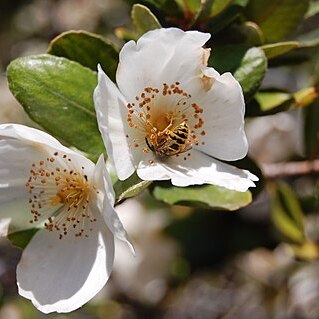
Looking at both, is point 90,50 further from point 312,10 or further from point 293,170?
point 293,170

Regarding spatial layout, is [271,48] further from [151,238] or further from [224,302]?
[224,302]

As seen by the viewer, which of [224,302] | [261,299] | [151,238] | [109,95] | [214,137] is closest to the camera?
[109,95]

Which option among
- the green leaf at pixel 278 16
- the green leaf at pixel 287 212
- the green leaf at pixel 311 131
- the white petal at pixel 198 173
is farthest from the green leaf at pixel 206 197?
the green leaf at pixel 287 212

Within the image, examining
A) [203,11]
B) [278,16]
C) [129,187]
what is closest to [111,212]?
[129,187]

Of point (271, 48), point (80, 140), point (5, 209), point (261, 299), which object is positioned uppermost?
point (271, 48)

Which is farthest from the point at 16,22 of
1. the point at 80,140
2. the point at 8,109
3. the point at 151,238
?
the point at 80,140

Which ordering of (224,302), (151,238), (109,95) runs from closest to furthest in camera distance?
(109,95) → (151,238) → (224,302)

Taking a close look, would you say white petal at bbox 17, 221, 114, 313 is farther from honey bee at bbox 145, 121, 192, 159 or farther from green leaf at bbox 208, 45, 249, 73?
green leaf at bbox 208, 45, 249, 73
